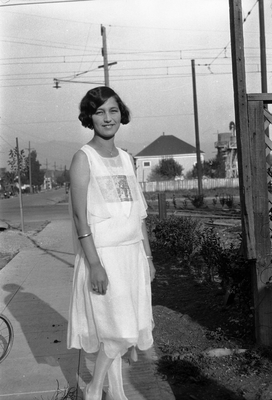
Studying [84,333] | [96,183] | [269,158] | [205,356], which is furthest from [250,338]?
[96,183]

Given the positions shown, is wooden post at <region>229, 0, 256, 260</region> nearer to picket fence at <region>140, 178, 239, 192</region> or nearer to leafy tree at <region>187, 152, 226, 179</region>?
picket fence at <region>140, 178, 239, 192</region>

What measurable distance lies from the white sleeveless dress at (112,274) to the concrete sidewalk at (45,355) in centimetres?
65

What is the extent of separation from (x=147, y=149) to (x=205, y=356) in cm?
7576

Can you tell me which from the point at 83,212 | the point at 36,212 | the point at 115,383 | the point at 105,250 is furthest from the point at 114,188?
the point at 36,212

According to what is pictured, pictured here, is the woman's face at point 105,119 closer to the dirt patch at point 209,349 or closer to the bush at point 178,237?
the dirt patch at point 209,349

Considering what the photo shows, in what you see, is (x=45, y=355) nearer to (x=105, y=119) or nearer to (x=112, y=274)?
(x=112, y=274)

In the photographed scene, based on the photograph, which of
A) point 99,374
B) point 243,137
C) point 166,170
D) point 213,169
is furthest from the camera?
point 213,169

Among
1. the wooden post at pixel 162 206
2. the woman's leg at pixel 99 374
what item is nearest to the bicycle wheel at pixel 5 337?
the woman's leg at pixel 99 374

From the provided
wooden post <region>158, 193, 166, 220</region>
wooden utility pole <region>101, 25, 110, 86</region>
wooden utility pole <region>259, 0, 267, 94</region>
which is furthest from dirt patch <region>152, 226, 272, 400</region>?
wooden utility pole <region>101, 25, 110, 86</region>

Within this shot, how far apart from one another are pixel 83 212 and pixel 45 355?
1.97m

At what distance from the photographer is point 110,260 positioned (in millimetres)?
3002

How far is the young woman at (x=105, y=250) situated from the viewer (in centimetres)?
297

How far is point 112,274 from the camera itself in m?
2.99

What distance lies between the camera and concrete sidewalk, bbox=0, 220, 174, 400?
3635mm
